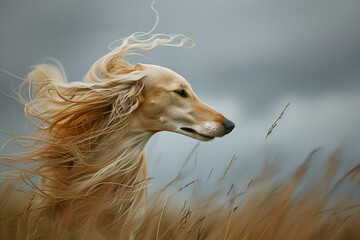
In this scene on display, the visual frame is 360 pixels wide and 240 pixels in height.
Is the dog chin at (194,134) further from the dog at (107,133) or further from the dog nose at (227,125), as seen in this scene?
the dog nose at (227,125)

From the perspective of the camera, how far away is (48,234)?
204 centimetres

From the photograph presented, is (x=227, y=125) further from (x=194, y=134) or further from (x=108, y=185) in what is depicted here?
(x=108, y=185)

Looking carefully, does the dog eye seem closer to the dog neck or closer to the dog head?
the dog head

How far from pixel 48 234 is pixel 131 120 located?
84cm

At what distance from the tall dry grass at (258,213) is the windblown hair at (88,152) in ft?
0.55

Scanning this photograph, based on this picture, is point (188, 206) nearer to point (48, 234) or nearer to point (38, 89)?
point (48, 234)

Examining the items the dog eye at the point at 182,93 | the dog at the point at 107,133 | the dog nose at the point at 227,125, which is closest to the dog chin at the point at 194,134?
the dog at the point at 107,133

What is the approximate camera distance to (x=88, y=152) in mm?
2424

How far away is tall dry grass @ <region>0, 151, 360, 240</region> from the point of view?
2.07 meters

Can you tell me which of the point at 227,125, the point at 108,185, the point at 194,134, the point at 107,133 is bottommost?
the point at 108,185

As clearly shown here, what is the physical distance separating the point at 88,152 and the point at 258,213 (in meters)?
1.14

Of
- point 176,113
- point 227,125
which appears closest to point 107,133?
point 176,113

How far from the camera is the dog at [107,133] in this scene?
7.79 feet

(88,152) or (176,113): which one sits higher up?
(176,113)
